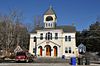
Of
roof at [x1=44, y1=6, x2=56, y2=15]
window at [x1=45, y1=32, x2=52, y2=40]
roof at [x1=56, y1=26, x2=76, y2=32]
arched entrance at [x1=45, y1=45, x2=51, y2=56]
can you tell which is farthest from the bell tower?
arched entrance at [x1=45, y1=45, x2=51, y2=56]

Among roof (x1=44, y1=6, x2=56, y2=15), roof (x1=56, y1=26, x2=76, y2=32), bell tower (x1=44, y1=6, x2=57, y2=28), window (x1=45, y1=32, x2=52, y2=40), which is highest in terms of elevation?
roof (x1=44, y1=6, x2=56, y2=15)

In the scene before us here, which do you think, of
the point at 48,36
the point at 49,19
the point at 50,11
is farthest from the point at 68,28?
the point at 50,11

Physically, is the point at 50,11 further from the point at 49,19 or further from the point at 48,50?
the point at 48,50

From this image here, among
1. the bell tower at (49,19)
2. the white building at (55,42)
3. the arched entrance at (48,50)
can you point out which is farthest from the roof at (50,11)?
the arched entrance at (48,50)

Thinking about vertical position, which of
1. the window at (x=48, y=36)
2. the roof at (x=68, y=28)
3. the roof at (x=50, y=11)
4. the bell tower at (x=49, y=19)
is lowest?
the window at (x=48, y=36)

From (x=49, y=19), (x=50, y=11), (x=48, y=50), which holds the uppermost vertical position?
(x=50, y=11)

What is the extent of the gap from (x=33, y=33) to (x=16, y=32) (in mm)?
8180

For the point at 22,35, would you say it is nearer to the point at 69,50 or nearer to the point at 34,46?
the point at 34,46

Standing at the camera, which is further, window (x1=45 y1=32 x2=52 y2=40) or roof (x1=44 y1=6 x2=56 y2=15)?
roof (x1=44 y1=6 x2=56 y2=15)

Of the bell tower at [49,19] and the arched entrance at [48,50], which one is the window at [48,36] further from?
the bell tower at [49,19]

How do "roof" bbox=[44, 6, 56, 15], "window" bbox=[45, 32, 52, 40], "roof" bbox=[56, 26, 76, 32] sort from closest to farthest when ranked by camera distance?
"window" bbox=[45, 32, 52, 40] < "roof" bbox=[56, 26, 76, 32] < "roof" bbox=[44, 6, 56, 15]

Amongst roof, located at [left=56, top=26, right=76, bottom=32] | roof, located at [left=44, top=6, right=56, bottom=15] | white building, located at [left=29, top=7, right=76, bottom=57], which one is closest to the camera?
white building, located at [left=29, top=7, right=76, bottom=57]

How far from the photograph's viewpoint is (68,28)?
69312 mm

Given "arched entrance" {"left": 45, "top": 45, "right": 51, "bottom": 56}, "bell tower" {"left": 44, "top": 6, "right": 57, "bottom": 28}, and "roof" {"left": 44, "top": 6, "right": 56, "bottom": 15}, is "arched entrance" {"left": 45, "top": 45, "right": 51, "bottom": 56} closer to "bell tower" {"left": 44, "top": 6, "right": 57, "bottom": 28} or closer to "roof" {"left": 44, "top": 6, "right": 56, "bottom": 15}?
"bell tower" {"left": 44, "top": 6, "right": 57, "bottom": 28}
